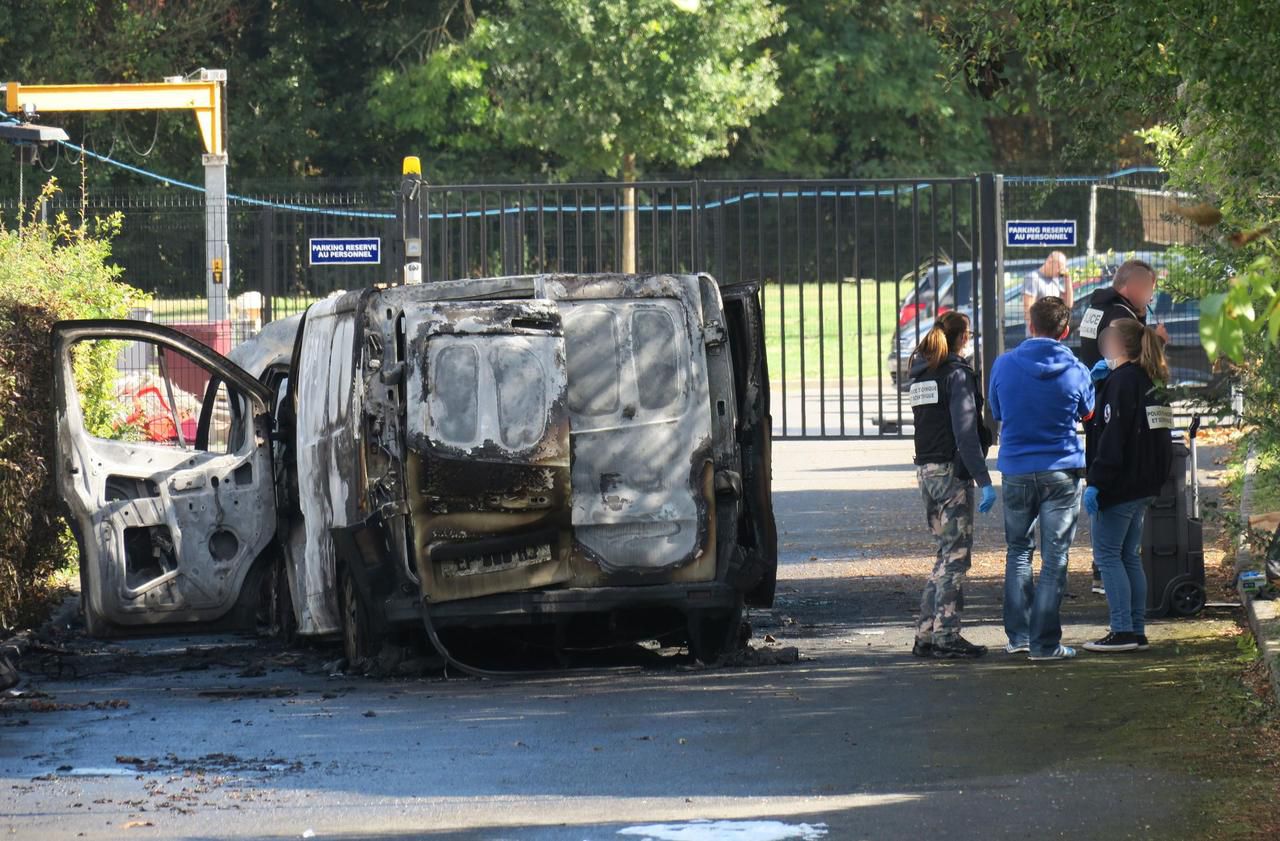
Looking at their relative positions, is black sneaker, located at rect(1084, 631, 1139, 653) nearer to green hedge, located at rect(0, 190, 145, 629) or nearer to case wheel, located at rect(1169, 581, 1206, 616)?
case wheel, located at rect(1169, 581, 1206, 616)

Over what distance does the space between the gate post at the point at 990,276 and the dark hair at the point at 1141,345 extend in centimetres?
677

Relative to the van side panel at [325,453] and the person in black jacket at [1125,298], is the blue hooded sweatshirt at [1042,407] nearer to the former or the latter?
the person in black jacket at [1125,298]

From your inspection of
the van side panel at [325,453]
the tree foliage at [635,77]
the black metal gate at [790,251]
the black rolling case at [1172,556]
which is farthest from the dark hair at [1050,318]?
the tree foliage at [635,77]

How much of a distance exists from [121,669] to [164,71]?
3503cm

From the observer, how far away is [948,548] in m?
9.91

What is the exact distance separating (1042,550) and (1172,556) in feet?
4.42

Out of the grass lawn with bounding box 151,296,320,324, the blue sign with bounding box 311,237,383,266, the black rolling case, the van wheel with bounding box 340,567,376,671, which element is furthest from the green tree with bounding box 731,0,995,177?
the van wheel with bounding box 340,567,376,671

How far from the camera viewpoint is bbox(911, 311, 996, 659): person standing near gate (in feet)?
32.4

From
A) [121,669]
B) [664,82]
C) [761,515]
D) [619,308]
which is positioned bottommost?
[121,669]

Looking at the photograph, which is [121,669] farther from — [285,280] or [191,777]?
Answer: [285,280]

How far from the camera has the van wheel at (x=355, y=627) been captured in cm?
989

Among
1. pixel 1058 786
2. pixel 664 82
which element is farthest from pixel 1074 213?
pixel 1058 786

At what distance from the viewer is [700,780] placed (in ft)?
23.9

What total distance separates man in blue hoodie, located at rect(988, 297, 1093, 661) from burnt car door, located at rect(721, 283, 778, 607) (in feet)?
3.72
